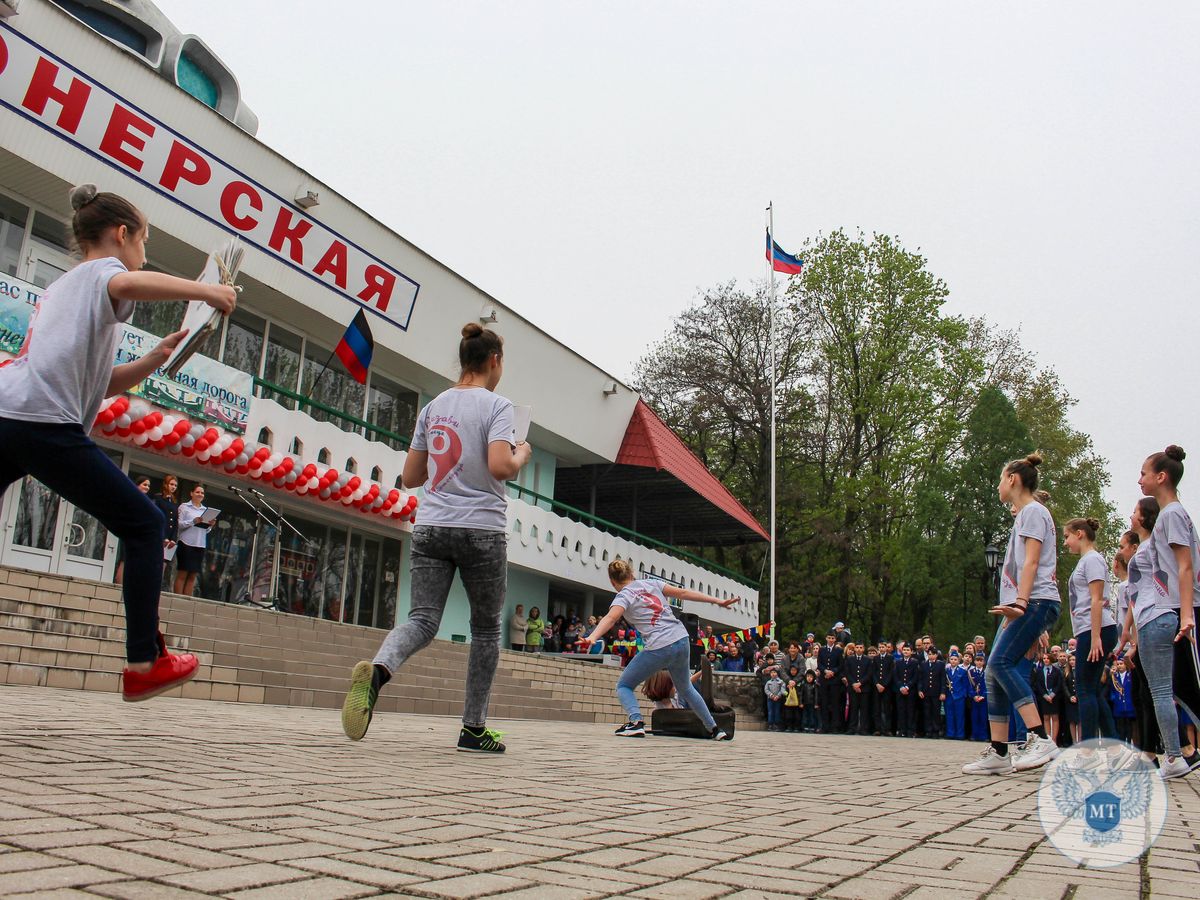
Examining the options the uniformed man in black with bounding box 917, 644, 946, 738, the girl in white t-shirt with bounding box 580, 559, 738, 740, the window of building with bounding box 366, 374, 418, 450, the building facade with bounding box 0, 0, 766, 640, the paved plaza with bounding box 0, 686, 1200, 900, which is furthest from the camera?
the window of building with bounding box 366, 374, 418, 450

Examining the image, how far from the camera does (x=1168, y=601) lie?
632 centimetres

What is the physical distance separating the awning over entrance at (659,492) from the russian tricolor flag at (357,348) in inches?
447

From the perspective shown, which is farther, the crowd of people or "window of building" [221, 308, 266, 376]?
"window of building" [221, 308, 266, 376]

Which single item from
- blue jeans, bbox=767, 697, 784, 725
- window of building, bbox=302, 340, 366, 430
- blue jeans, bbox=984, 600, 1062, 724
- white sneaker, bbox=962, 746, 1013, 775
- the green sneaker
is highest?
window of building, bbox=302, 340, 366, 430

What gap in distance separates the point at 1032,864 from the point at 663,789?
1771mm

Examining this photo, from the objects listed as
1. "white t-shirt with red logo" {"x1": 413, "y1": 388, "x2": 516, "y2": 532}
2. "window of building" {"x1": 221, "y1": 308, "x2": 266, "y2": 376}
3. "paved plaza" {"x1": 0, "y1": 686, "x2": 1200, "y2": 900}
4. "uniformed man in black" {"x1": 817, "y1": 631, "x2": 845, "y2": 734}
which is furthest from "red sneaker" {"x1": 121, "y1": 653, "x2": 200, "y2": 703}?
"uniformed man in black" {"x1": 817, "y1": 631, "x2": 845, "y2": 734}

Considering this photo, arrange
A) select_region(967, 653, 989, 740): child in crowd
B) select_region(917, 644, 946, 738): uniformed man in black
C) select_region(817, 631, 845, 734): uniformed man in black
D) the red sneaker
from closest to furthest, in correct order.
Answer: the red sneaker
select_region(967, 653, 989, 740): child in crowd
select_region(917, 644, 946, 738): uniformed man in black
select_region(817, 631, 845, 734): uniformed man in black

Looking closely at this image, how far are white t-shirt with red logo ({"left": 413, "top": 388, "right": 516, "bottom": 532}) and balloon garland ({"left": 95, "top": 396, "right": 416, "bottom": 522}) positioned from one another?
→ 1133 centimetres

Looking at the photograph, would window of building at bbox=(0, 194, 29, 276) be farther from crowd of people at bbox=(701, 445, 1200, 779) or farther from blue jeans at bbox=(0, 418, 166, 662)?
crowd of people at bbox=(701, 445, 1200, 779)

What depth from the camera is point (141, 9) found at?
2198 cm

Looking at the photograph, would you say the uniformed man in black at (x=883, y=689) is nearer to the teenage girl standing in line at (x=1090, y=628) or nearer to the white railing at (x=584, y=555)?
the white railing at (x=584, y=555)

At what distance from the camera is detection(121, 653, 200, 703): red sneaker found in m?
3.82

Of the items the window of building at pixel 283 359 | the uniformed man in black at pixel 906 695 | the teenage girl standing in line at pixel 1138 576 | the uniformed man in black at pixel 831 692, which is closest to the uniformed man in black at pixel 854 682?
the uniformed man in black at pixel 831 692

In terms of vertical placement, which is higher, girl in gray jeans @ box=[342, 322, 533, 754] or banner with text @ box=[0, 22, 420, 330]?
banner with text @ box=[0, 22, 420, 330]
